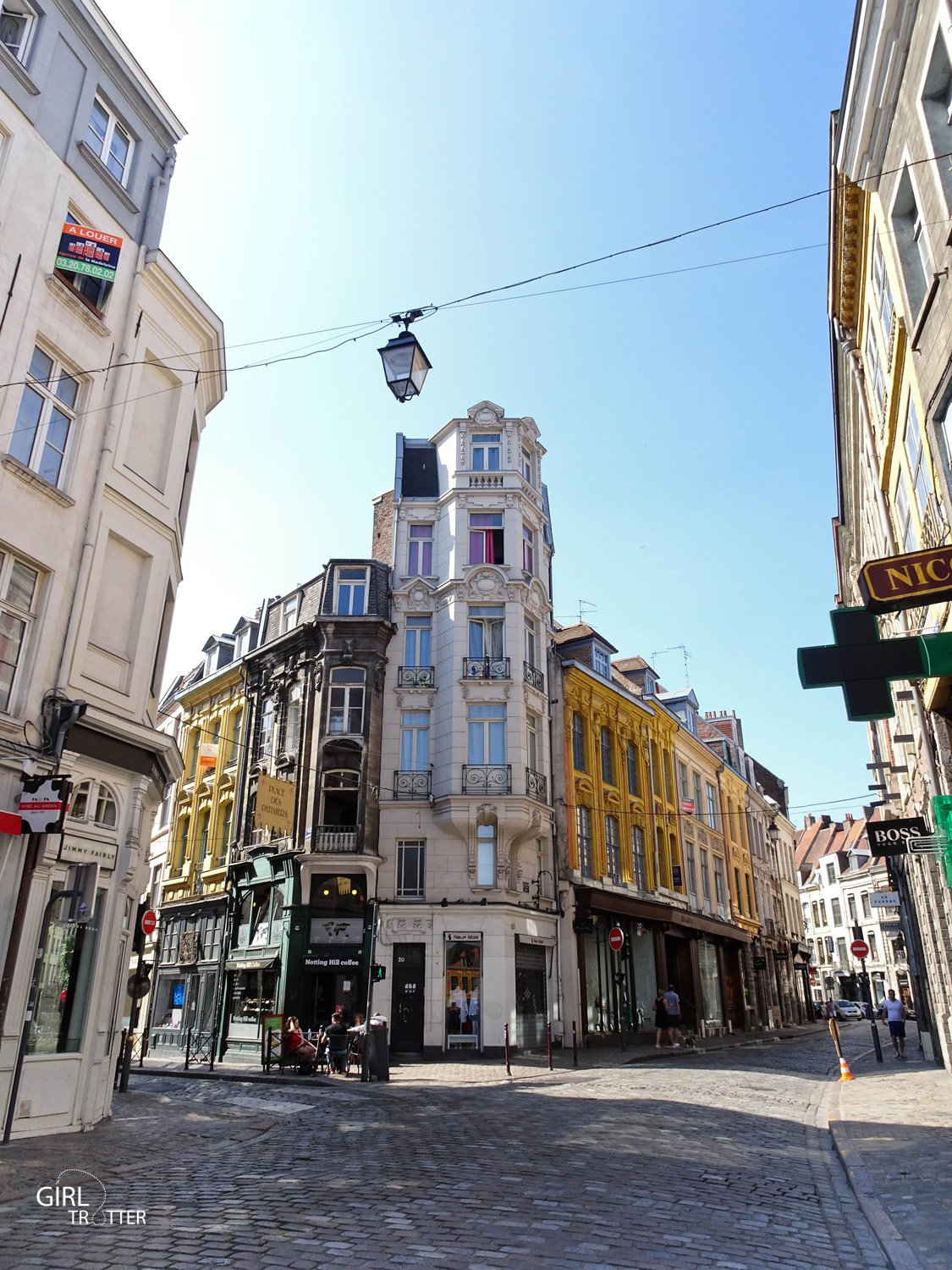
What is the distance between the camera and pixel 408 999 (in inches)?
1033

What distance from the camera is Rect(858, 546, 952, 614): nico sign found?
315 inches

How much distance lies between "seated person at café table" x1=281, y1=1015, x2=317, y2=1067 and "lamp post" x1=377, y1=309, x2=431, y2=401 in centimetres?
1550

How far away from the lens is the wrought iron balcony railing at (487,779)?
2770 centimetres

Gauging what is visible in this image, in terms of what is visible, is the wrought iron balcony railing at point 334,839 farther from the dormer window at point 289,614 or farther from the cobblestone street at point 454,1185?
the cobblestone street at point 454,1185

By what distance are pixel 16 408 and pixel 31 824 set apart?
5.34m

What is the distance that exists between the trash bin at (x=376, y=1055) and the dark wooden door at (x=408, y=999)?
23.9 feet

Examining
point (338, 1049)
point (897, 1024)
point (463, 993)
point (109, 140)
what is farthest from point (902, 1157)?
point (463, 993)

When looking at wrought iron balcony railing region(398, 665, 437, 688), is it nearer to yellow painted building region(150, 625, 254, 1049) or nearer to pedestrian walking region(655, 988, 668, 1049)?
yellow painted building region(150, 625, 254, 1049)

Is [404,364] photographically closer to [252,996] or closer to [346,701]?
[346,701]

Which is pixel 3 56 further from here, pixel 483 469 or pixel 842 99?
pixel 483 469

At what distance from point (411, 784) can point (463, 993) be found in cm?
640

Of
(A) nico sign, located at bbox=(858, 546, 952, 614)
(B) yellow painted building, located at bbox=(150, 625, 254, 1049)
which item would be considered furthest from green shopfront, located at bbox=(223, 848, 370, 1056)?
(A) nico sign, located at bbox=(858, 546, 952, 614)
